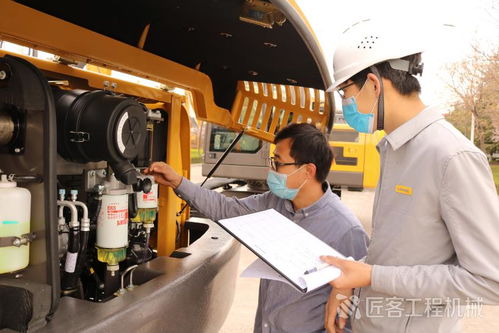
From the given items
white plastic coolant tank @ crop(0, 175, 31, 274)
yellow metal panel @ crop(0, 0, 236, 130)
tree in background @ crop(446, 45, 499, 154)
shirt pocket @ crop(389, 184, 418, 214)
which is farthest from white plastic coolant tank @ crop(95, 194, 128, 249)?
tree in background @ crop(446, 45, 499, 154)

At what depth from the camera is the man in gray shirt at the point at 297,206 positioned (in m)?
1.96

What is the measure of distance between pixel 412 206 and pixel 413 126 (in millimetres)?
252

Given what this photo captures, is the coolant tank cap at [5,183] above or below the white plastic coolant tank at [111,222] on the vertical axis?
above

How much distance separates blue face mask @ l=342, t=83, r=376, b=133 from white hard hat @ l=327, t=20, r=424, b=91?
8 centimetres

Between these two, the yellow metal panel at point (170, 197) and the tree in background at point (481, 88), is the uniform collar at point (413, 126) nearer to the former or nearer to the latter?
the yellow metal panel at point (170, 197)

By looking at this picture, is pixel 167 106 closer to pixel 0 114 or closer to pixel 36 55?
pixel 36 55

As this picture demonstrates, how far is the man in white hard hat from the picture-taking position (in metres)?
1.25

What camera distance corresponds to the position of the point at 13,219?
127 cm

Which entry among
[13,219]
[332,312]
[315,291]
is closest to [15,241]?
[13,219]

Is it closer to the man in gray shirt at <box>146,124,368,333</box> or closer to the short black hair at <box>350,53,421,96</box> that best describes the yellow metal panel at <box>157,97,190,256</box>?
the man in gray shirt at <box>146,124,368,333</box>

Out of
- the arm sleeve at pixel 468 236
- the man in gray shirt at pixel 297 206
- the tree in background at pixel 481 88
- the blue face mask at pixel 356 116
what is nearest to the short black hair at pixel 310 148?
the man in gray shirt at pixel 297 206

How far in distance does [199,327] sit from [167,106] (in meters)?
1.10

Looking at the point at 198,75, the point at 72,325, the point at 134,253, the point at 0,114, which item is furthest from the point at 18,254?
the point at 198,75

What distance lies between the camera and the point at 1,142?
1352 mm
